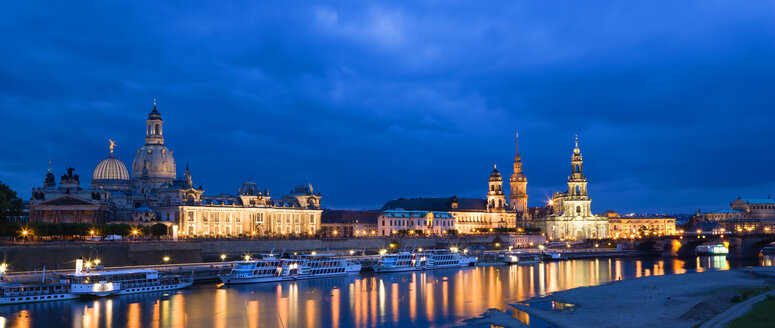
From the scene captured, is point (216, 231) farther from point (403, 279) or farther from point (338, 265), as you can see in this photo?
point (403, 279)

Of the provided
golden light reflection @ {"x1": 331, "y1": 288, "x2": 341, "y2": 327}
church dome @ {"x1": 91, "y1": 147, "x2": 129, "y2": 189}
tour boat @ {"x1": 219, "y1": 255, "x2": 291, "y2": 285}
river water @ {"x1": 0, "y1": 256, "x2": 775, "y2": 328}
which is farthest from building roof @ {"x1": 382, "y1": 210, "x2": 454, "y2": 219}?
golden light reflection @ {"x1": 331, "y1": 288, "x2": 341, "y2": 327}

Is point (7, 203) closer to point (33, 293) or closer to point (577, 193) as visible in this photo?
point (33, 293)

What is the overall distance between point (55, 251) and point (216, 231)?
4952 centimetres

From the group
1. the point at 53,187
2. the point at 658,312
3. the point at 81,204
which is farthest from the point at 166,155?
the point at 658,312

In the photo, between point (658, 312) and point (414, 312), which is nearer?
point (658, 312)

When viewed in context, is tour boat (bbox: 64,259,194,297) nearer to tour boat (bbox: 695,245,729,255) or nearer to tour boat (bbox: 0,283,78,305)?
tour boat (bbox: 0,283,78,305)

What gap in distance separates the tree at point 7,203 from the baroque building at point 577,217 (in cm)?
13725

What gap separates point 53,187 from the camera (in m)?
136

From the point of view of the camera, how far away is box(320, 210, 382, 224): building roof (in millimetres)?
174375

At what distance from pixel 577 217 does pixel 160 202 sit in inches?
4472

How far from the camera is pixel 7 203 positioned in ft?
285

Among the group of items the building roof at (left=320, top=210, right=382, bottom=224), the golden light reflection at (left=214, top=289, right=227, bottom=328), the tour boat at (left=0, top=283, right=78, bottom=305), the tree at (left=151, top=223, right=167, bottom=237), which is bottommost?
the golden light reflection at (left=214, top=289, right=227, bottom=328)

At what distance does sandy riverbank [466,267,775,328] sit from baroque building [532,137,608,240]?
109733 millimetres

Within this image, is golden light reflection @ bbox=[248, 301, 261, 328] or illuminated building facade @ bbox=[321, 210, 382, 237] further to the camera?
illuminated building facade @ bbox=[321, 210, 382, 237]
